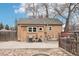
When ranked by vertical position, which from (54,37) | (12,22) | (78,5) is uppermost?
(78,5)

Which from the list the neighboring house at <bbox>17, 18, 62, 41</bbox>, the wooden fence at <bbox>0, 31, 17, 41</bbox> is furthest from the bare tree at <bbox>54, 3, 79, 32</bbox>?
the wooden fence at <bbox>0, 31, 17, 41</bbox>

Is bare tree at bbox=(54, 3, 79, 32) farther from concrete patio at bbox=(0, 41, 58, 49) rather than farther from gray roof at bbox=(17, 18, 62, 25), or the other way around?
concrete patio at bbox=(0, 41, 58, 49)

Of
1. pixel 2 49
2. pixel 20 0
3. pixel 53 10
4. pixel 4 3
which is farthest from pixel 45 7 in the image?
pixel 2 49

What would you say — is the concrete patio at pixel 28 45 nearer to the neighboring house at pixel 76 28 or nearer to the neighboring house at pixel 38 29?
the neighboring house at pixel 38 29

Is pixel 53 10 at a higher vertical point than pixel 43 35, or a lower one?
higher

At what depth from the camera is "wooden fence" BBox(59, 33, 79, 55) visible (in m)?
2.91

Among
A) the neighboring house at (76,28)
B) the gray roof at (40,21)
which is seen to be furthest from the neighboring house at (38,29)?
the neighboring house at (76,28)

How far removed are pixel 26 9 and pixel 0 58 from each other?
2.14 feet

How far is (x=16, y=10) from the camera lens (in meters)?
2.91

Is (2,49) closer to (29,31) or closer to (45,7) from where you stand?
(29,31)

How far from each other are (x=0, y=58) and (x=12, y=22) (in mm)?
445

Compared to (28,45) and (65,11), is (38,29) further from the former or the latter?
(65,11)

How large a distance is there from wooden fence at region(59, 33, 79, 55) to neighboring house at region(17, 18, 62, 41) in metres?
0.10

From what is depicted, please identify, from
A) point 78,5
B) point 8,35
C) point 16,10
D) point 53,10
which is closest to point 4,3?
point 16,10
